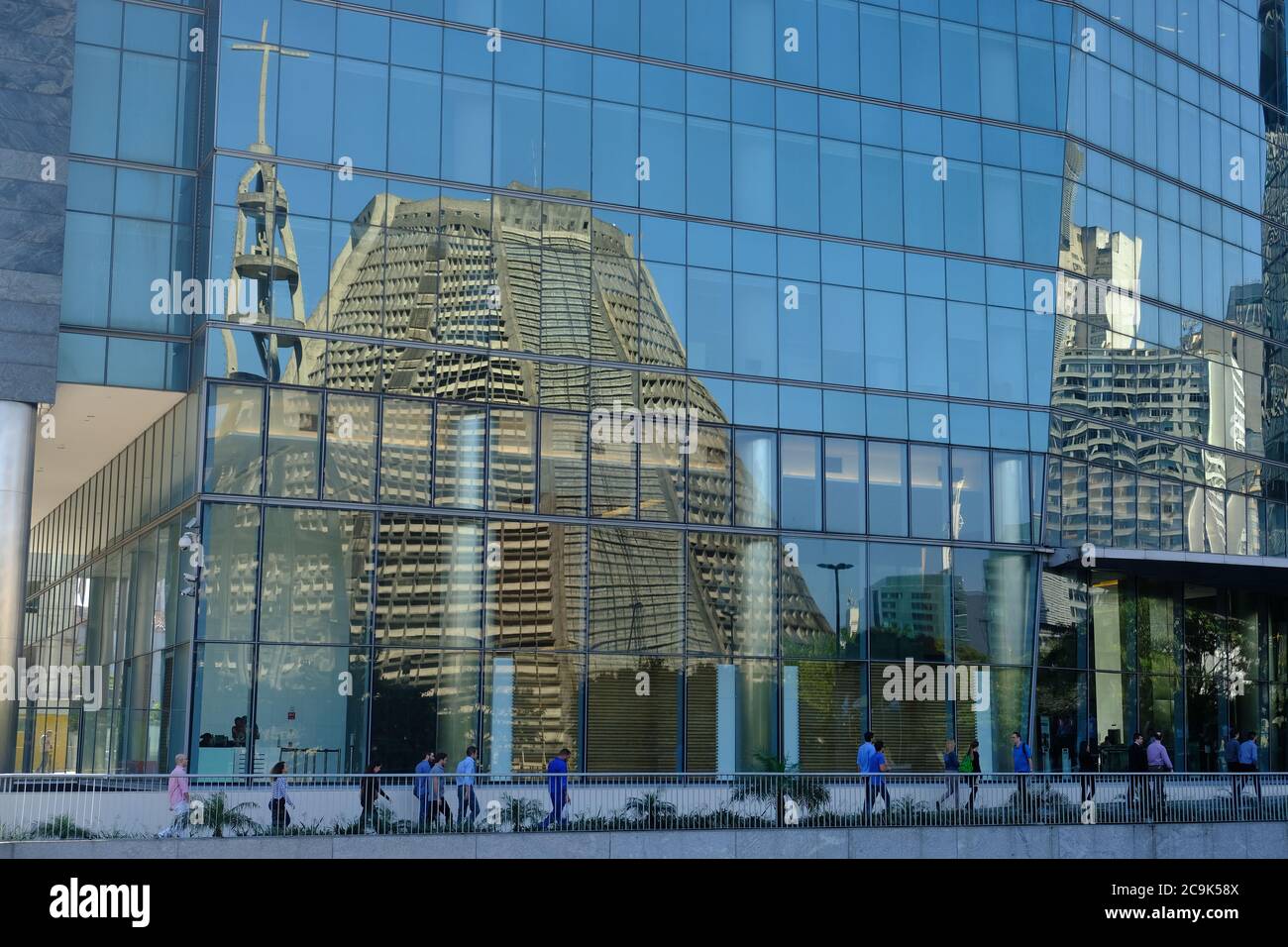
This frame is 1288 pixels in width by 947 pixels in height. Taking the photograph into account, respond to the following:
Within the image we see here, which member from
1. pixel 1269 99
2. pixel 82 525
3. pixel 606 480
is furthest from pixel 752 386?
pixel 1269 99

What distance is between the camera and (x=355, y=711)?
2947 centimetres

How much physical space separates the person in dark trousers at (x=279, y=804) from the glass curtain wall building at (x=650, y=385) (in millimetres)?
6507

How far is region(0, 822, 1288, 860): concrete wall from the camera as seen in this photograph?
20.7m

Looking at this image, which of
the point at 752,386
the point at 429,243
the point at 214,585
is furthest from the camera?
the point at 752,386

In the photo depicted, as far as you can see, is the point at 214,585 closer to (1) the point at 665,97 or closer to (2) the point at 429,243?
(2) the point at 429,243

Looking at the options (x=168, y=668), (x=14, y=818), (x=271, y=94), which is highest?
(x=271, y=94)

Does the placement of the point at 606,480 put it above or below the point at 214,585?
above

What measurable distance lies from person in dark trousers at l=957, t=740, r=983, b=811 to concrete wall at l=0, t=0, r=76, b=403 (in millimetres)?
18486

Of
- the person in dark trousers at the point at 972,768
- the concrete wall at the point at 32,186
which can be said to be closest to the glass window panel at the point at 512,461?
the concrete wall at the point at 32,186

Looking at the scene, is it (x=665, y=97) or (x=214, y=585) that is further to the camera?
(x=665, y=97)

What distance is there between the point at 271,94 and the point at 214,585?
389 inches

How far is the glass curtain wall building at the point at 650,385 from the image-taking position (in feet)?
99.4

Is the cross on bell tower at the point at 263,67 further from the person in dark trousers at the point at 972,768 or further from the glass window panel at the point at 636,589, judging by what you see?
→ the person in dark trousers at the point at 972,768
